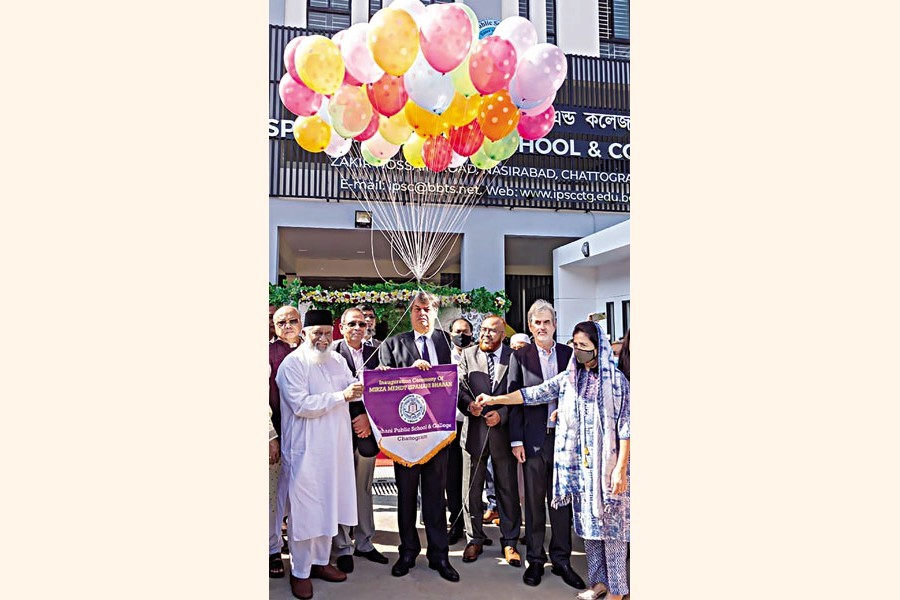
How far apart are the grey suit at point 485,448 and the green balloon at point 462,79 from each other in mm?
1806

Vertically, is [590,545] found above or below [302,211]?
below

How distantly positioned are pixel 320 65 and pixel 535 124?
179 cm

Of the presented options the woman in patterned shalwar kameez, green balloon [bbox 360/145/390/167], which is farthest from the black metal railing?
the woman in patterned shalwar kameez

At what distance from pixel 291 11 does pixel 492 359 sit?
407 inches

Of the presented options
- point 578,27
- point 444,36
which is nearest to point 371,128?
point 444,36

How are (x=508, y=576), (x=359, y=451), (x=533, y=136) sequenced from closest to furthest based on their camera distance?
(x=508, y=576) → (x=359, y=451) → (x=533, y=136)

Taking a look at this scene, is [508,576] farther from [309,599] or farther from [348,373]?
[348,373]

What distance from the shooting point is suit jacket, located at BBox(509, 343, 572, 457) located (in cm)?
360

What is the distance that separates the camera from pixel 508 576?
3555 millimetres

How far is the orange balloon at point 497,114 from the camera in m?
4.24

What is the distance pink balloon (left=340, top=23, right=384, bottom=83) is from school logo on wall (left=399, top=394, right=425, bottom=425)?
212 centimetres

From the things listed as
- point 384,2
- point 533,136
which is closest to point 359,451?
point 533,136

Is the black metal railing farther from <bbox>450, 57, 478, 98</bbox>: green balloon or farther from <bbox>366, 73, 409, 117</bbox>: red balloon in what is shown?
<bbox>450, 57, 478, 98</bbox>: green balloon

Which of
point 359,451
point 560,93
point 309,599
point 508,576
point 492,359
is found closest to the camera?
point 309,599
